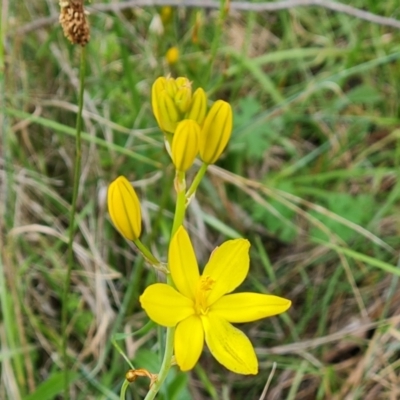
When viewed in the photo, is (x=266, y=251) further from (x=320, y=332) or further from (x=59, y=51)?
(x=59, y=51)

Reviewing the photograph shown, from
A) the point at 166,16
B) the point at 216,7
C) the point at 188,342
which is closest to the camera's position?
the point at 188,342

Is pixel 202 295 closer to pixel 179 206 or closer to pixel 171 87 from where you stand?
pixel 179 206

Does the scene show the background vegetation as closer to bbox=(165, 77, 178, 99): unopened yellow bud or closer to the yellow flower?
the yellow flower

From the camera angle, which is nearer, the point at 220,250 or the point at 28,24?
the point at 220,250

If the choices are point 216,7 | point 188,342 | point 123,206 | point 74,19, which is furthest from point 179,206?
point 216,7

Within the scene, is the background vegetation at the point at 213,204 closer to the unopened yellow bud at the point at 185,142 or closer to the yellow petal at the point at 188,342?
the yellow petal at the point at 188,342

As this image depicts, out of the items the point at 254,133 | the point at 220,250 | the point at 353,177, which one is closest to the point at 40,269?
the point at 254,133

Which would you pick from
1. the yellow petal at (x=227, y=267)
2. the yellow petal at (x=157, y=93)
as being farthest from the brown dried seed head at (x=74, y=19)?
the yellow petal at (x=227, y=267)
